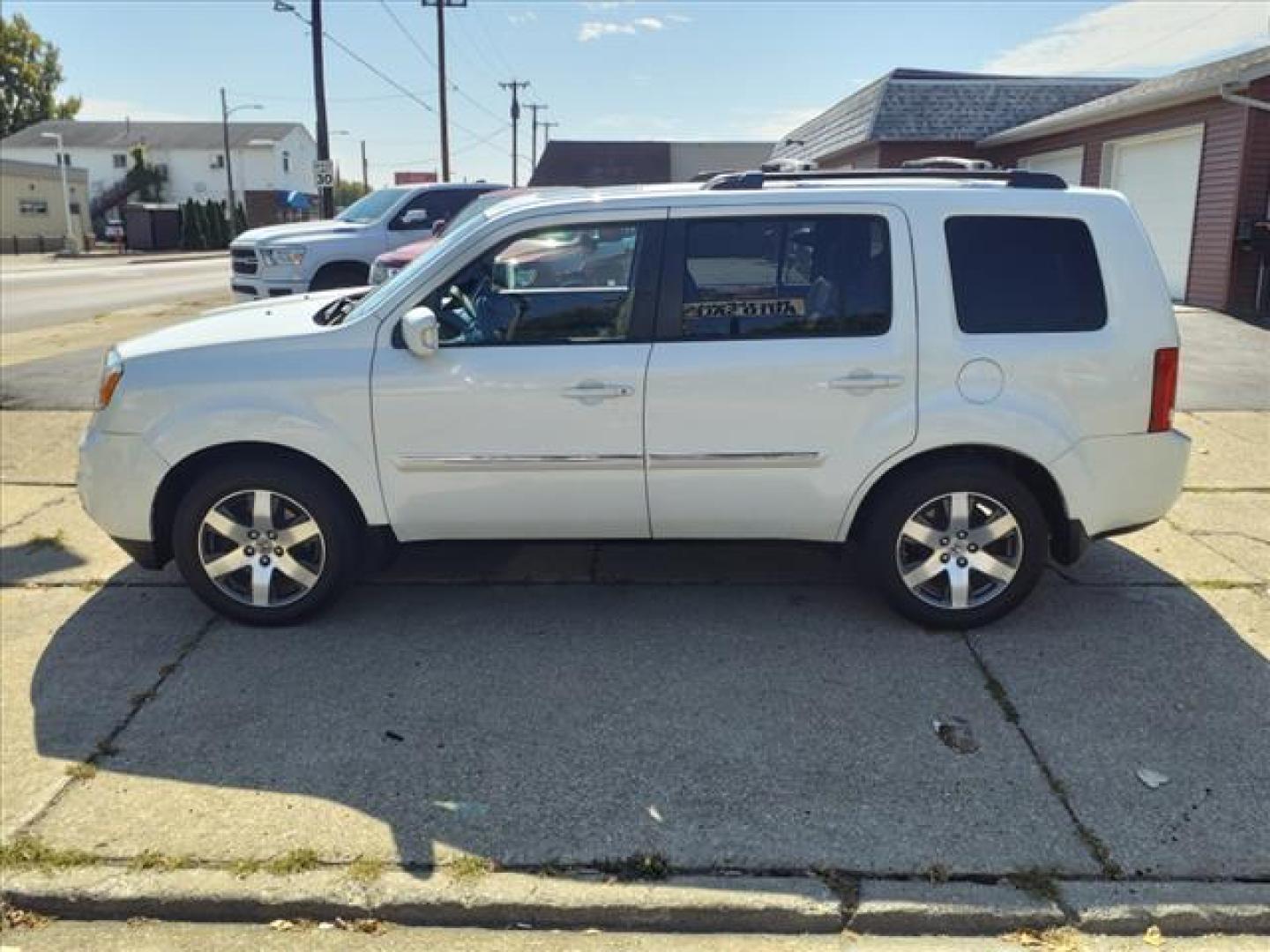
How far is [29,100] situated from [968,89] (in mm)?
86142

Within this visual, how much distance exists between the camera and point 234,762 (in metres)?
3.61

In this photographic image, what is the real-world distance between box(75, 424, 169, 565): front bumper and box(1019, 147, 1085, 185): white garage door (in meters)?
17.7

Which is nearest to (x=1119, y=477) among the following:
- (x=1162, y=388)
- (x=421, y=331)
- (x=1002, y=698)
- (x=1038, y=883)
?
(x=1162, y=388)

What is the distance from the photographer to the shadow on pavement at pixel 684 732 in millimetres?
3166

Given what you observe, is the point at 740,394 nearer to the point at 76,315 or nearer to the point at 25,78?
the point at 76,315

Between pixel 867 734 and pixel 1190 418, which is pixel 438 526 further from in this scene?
pixel 1190 418

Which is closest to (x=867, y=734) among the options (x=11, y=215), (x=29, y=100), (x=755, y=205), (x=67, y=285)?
(x=755, y=205)

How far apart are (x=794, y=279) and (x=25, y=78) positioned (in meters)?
98.5

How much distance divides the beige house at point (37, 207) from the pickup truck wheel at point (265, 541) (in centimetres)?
6059

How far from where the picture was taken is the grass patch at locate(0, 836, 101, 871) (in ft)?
10.1

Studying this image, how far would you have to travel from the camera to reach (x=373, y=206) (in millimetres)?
13367

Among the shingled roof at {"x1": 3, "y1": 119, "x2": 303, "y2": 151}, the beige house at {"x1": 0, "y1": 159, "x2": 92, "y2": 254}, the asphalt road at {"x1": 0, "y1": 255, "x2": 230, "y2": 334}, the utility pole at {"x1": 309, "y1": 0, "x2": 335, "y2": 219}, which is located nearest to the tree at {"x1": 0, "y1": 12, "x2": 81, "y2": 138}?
the shingled roof at {"x1": 3, "y1": 119, "x2": 303, "y2": 151}

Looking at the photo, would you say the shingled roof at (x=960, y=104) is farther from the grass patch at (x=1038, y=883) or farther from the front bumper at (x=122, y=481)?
the grass patch at (x=1038, y=883)

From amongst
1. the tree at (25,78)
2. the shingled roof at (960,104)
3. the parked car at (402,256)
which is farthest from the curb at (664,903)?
the tree at (25,78)
